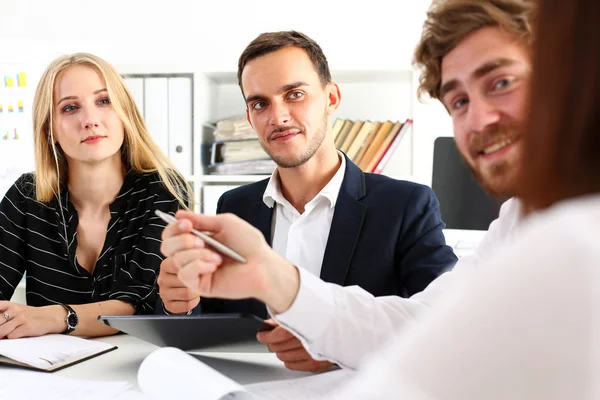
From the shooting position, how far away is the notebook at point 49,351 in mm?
1139

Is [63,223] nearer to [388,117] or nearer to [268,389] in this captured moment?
[268,389]

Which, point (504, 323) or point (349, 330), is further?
point (349, 330)

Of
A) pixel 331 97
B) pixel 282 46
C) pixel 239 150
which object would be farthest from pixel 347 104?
pixel 282 46

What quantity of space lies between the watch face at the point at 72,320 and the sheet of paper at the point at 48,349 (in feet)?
0.23

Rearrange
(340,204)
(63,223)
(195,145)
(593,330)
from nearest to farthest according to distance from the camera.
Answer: (593,330) → (340,204) → (63,223) → (195,145)

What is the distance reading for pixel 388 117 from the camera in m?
3.20

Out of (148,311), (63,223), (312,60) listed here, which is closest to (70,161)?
(63,223)

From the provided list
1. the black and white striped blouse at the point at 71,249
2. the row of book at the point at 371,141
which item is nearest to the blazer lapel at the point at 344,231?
the black and white striped blouse at the point at 71,249

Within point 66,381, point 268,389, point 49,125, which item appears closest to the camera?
→ point 268,389

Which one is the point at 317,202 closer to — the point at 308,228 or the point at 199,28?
the point at 308,228

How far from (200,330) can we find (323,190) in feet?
2.46

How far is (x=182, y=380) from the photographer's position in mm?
817

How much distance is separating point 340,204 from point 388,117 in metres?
1.63

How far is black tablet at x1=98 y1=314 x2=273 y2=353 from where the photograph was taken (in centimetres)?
99
